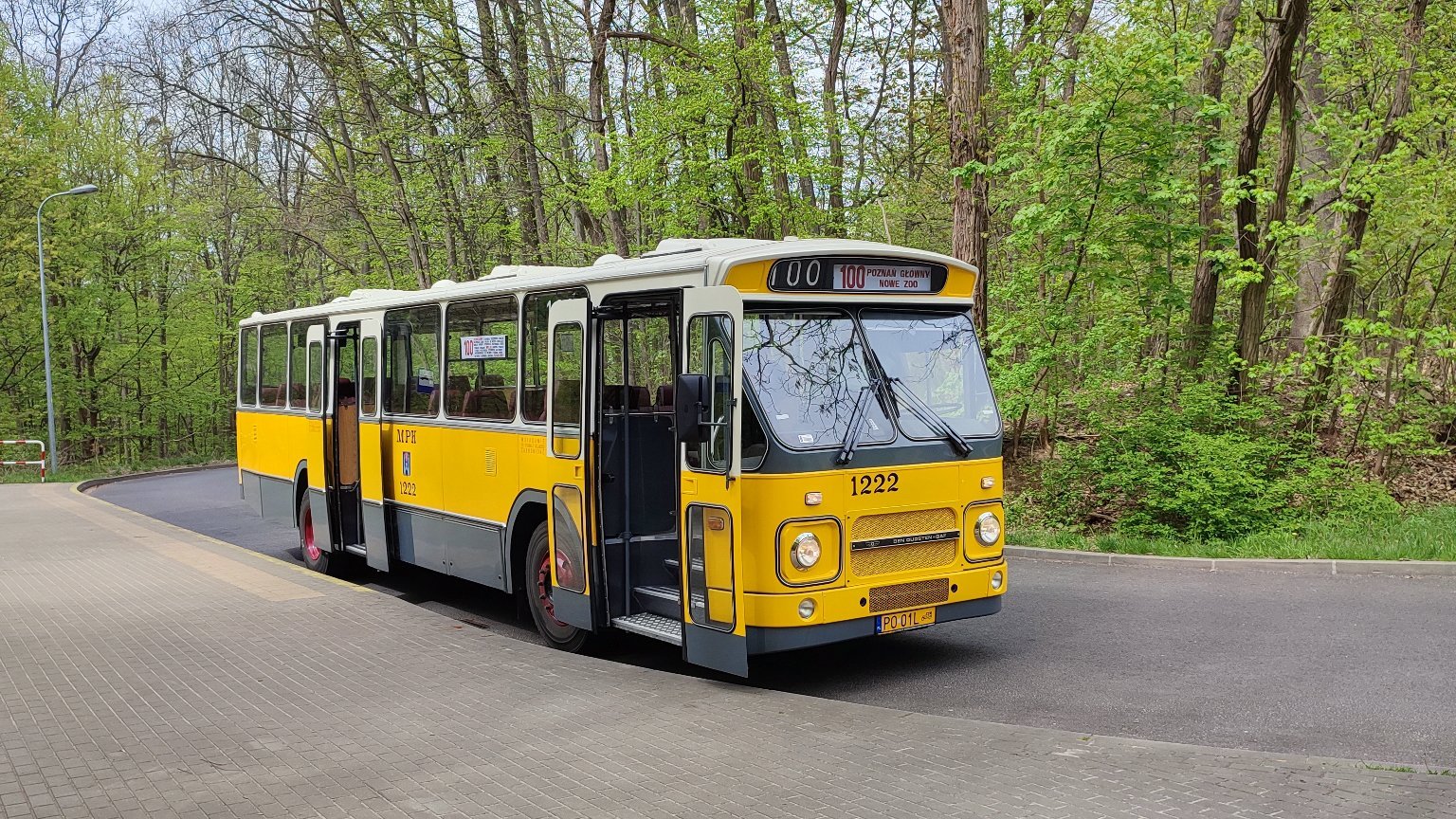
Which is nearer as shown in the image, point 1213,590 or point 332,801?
point 332,801

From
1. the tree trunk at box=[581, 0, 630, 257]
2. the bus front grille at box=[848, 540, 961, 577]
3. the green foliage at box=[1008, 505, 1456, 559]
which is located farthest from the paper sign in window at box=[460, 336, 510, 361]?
the tree trunk at box=[581, 0, 630, 257]

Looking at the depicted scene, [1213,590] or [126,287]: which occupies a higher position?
[126,287]

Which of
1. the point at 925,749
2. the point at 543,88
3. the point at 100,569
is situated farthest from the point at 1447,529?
the point at 543,88

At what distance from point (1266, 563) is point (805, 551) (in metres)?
6.14

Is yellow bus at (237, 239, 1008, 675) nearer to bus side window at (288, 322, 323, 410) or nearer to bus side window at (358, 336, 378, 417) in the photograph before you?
bus side window at (358, 336, 378, 417)

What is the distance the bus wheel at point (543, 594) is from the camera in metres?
9.20

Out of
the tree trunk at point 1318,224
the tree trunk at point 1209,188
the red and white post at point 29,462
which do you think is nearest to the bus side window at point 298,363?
the tree trunk at point 1209,188

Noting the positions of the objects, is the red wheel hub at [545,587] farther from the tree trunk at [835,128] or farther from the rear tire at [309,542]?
the tree trunk at [835,128]

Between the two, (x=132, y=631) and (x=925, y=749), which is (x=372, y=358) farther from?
(x=925, y=749)

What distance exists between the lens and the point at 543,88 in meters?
26.4

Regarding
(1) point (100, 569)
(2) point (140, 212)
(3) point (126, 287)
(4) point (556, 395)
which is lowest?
(1) point (100, 569)

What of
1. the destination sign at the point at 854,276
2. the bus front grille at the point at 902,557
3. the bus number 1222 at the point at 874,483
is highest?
the destination sign at the point at 854,276

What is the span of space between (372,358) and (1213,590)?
8571 millimetres

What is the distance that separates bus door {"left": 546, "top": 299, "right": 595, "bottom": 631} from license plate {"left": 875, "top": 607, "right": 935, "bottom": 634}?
2.21 m
